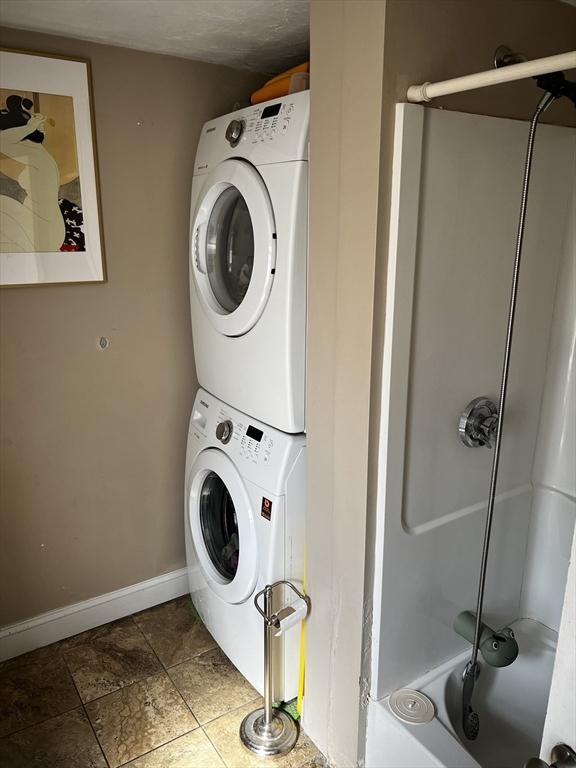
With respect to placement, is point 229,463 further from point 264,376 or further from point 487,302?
point 487,302

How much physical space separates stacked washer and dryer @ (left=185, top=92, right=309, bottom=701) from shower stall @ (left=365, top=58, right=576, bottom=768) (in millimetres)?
330

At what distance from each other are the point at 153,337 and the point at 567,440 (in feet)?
4.49

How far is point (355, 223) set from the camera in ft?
4.29

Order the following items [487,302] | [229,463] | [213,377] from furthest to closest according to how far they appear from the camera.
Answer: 1. [213,377]
2. [229,463]
3. [487,302]

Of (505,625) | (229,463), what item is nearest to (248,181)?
(229,463)

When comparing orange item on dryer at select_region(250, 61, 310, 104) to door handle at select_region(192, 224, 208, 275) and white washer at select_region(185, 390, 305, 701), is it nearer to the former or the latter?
door handle at select_region(192, 224, 208, 275)

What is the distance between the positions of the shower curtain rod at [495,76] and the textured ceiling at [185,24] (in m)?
0.52

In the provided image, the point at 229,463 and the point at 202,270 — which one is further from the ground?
the point at 202,270

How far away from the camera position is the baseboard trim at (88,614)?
2.08 metres

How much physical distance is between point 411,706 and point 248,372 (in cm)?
97

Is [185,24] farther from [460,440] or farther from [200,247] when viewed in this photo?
[460,440]

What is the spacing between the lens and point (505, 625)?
71.2 inches

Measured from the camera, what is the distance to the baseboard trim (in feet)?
6.84

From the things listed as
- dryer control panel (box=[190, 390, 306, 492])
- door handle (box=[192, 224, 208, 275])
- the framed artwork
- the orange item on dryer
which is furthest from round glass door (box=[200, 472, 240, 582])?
the orange item on dryer
